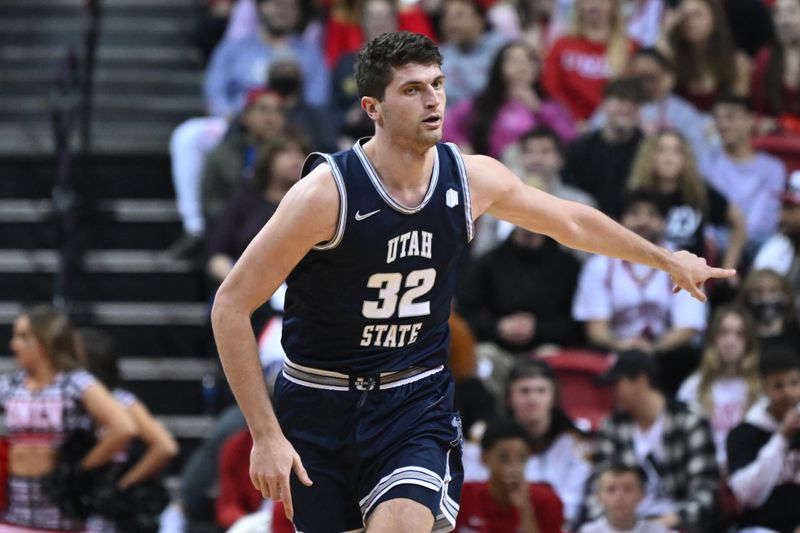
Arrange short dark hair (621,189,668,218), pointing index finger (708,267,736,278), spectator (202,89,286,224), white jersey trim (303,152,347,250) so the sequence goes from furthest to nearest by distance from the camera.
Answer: spectator (202,89,286,224) < short dark hair (621,189,668,218) < pointing index finger (708,267,736,278) < white jersey trim (303,152,347,250)

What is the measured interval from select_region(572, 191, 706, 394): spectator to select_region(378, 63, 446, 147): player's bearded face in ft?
14.9

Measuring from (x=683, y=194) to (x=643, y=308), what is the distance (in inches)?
34.1

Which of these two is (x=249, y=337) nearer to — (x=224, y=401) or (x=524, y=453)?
(x=524, y=453)

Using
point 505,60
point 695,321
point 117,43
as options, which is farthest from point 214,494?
point 117,43

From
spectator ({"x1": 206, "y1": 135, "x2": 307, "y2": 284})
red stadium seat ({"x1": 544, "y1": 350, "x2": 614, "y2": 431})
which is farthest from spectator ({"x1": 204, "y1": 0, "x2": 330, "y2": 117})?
red stadium seat ({"x1": 544, "y1": 350, "x2": 614, "y2": 431})

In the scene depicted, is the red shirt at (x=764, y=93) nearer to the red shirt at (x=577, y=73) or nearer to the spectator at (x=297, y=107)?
the red shirt at (x=577, y=73)

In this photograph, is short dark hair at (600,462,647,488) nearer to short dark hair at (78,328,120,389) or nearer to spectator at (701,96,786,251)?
short dark hair at (78,328,120,389)

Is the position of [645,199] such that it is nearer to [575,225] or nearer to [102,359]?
[102,359]

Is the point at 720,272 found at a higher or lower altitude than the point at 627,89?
lower

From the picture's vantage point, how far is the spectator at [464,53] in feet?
36.6

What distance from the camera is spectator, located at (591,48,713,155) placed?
34.5 feet

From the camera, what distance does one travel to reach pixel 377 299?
193 inches

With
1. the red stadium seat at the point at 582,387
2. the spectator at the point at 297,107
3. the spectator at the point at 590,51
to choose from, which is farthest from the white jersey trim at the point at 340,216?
the spectator at the point at 590,51

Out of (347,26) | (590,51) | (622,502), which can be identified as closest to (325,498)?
(622,502)
